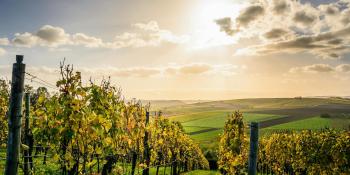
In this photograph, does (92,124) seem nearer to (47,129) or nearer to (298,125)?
(47,129)

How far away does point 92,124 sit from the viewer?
26.9 ft

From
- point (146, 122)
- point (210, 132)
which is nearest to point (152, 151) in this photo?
point (146, 122)

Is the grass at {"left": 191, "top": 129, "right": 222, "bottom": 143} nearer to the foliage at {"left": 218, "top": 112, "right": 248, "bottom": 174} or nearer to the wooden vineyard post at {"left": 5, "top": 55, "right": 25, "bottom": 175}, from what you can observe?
the foliage at {"left": 218, "top": 112, "right": 248, "bottom": 174}

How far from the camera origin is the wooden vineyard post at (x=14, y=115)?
6551mm

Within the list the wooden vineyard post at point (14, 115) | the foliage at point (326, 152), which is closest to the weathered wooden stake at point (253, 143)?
the wooden vineyard post at point (14, 115)

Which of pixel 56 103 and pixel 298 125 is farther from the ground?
pixel 56 103

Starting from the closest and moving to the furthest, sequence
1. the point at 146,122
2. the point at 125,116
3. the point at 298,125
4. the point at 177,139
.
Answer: the point at 125,116, the point at 146,122, the point at 177,139, the point at 298,125

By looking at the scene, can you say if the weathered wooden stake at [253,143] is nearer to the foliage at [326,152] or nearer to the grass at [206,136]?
the foliage at [326,152]

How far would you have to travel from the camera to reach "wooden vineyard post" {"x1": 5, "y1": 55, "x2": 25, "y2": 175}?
6.55 meters

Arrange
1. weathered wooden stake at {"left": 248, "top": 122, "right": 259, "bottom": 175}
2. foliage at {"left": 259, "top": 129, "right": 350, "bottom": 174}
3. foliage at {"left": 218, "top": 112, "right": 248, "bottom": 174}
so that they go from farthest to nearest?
1. foliage at {"left": 259, "top": 129, "right": 350, "bottom": 174}
2. foliage at {"left": 218, "top": 112, "right": 248, "bottom": 174}
3. weathered wooden stake at {"left": 248, "top": 122, "right": 259, "bottom": 175}

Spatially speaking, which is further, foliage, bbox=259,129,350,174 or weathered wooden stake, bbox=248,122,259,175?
foliage, bbox=259,129,350,174

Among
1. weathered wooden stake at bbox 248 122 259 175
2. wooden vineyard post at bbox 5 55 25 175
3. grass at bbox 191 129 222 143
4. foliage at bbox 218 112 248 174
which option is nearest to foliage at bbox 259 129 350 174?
foliage at bbox 218 112 248 174

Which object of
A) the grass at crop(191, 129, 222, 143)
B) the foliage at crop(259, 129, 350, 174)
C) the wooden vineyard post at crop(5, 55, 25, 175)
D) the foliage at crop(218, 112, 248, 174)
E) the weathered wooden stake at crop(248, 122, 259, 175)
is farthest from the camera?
the grass at crop(191, 129, 222, 143)

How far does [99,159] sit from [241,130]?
1184cm
